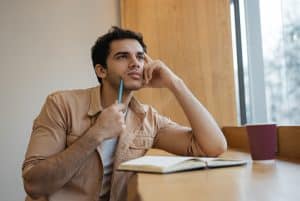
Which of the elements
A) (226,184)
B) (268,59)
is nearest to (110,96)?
(226,184)

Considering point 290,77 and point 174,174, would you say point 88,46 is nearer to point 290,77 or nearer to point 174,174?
point 290,77

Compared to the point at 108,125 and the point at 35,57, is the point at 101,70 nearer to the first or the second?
the point at 108,125

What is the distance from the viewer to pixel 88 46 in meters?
2.51

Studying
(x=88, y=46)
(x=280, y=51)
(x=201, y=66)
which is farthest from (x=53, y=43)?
(x=280, y=51)

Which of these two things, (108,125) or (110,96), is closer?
(108,125)

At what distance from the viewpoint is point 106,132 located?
4.02ft

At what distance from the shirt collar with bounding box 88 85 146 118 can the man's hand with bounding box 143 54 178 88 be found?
83 mm

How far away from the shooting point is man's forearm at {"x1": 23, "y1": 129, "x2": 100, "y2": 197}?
1.16 m

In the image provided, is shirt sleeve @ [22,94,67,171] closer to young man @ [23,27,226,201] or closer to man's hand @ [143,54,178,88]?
young man @ [23,27,226,201]

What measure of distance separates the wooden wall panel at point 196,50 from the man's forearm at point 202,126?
0.78m

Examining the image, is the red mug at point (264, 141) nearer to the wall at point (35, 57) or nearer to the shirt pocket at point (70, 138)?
the shirt pocket at point (70, 138)

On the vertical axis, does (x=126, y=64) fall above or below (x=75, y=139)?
above

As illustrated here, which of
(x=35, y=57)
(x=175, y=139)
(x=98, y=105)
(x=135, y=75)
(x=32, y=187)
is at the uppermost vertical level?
(x=35, y=57)

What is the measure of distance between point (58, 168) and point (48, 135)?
12cm
